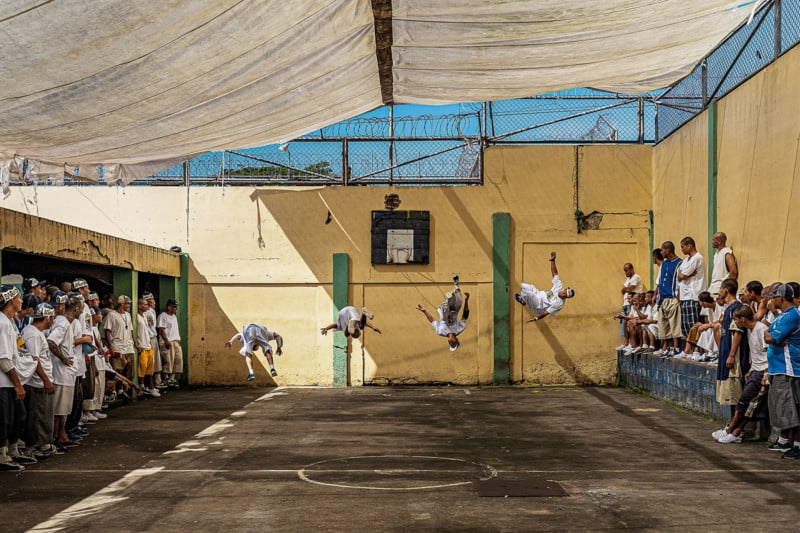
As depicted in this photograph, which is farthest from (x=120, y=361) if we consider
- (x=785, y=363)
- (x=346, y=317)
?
(x=785, y=363)

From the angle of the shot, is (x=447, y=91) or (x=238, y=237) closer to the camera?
(x=447, y=91)

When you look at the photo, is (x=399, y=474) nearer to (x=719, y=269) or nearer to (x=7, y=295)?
(x=7, y=295)

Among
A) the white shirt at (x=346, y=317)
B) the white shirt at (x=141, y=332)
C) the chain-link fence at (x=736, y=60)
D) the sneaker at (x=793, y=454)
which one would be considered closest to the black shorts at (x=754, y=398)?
the sneaker at (x=793, y=454)

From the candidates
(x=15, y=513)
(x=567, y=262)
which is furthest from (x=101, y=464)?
(x=567, y=262)

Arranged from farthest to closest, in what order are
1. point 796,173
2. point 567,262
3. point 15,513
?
point 567,262 → point 796,173 → point 15,513

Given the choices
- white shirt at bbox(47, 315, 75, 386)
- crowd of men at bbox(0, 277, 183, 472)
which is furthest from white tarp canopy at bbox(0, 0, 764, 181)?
white shirt at bbox(47, 315, 75, 386)

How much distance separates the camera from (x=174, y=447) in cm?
995

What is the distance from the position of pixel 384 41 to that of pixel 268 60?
118 cm

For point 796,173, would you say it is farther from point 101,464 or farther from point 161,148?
point 101,464

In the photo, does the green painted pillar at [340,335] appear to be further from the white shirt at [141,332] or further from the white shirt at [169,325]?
the white shirt at [141,332]

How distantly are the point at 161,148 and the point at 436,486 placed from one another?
197 inches

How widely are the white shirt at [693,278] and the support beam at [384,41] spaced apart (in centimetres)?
586

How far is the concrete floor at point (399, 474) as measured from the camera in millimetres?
6441

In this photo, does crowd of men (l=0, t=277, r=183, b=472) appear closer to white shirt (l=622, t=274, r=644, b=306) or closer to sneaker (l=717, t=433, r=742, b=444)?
sneaker (l=717, t=433, r=742, b=444)
